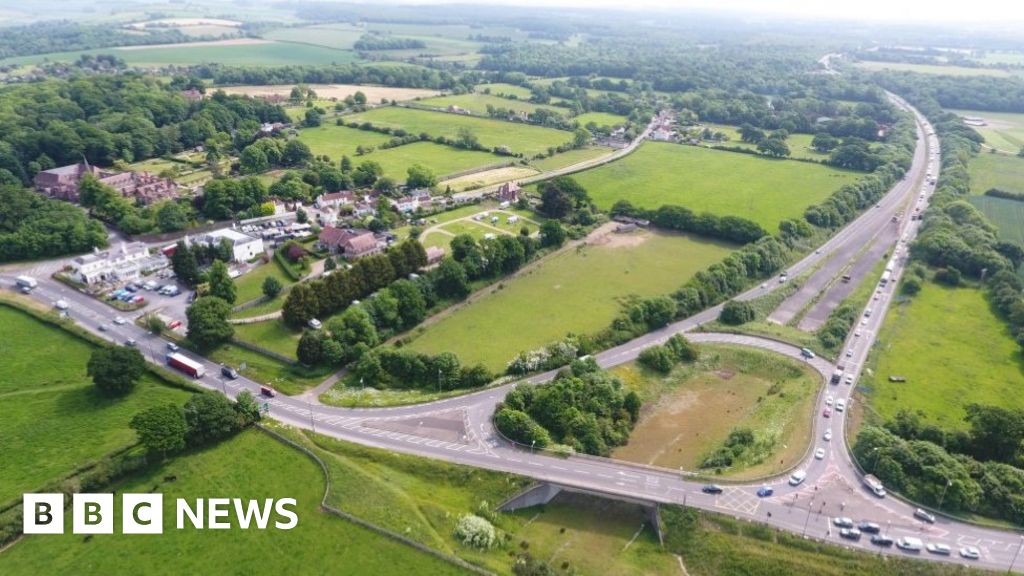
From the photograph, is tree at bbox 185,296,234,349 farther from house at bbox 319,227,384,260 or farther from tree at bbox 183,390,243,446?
house at bbox 319,227,384,260

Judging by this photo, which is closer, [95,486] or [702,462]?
[95,486]

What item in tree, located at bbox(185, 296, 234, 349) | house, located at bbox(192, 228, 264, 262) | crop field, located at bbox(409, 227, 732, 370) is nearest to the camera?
tree, located at bbox(185, 296, 234, 349)

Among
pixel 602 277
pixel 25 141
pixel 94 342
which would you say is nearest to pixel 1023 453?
pixel 602 277

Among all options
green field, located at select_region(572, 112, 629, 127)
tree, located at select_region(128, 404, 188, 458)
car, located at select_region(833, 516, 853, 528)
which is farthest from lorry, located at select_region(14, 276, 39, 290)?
green field, located at select_region(572, 112, 629, 127)

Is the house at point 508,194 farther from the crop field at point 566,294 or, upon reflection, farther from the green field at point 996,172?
the green field at point 996,172

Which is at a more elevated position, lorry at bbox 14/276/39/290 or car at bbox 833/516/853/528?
car at bbox 833/516/853/528

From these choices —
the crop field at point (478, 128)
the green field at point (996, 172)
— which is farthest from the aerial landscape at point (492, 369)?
the crop field at point (478, 128)

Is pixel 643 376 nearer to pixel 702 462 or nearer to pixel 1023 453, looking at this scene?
pixel 702 462
